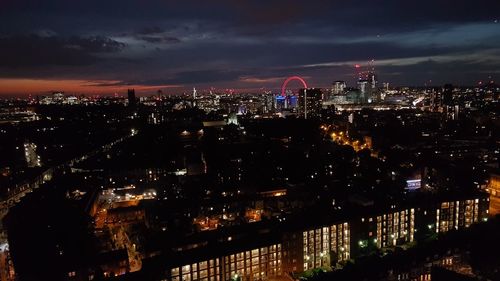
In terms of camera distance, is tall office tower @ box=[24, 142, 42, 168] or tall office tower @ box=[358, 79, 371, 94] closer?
tall office tower @ box=[24, 142, 42, 168]

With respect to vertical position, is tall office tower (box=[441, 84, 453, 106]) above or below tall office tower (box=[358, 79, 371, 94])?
below

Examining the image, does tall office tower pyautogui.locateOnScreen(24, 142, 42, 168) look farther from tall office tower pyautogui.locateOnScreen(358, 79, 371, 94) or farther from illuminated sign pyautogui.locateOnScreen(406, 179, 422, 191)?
tall office tower pyautogui.locateOnScreen(358, 79, 371, 94)

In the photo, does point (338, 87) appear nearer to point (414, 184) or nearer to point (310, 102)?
point (310, 102)

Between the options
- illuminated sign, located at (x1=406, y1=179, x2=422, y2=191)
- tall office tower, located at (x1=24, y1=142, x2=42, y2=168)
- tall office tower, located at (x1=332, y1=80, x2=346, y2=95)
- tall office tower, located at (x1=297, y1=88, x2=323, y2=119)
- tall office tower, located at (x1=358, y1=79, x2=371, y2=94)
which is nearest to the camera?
illuminated sign, located at (x1=406, y1=179, x2=422, y2=191)

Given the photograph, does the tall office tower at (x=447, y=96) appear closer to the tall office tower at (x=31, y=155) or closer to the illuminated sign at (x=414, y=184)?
the illuminated sign at (x=414, y=184)

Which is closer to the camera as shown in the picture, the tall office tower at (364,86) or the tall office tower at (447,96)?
the tall office tower at (447,96)

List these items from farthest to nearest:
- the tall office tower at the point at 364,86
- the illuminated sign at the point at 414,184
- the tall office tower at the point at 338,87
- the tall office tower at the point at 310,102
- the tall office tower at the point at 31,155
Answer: the tall office tower at the point at 338,87 < the tall office tower at the point at 364,86 < the tall office tower at the point at 310,102 < the tall office tower at the point at 31,155 < the illuminated sign at the point at 414,184

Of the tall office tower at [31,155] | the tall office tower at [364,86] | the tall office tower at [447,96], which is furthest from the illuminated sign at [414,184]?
the tall office tower at [364,86]

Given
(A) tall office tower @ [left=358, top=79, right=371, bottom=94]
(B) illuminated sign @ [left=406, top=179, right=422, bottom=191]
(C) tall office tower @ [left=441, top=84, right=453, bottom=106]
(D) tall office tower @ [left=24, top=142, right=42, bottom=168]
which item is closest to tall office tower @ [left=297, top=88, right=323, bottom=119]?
(C) tall office tower @ [left=441, top=84, right=453, bottom=106]

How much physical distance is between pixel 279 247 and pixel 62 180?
8.69 m

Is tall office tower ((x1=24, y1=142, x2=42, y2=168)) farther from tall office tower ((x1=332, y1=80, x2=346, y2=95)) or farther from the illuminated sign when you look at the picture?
tall office tower ((x1=332, y1=80, x2=346, y2=95))

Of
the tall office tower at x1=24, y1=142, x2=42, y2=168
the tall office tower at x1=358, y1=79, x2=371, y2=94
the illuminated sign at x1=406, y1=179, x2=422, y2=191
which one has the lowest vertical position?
the illuminated sign at x1=406, y1=179, x2=422, y2=191

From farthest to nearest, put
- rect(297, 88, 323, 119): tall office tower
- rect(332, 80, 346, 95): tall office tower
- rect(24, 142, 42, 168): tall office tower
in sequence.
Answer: rect(332, 80, 346, 95): tall office tower
rect(297, 88, 323, 119): tall office tower
rect(24, 142, 42, 168): tall office tower

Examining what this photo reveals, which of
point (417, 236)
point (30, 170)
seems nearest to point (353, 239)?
point (417, 236)
